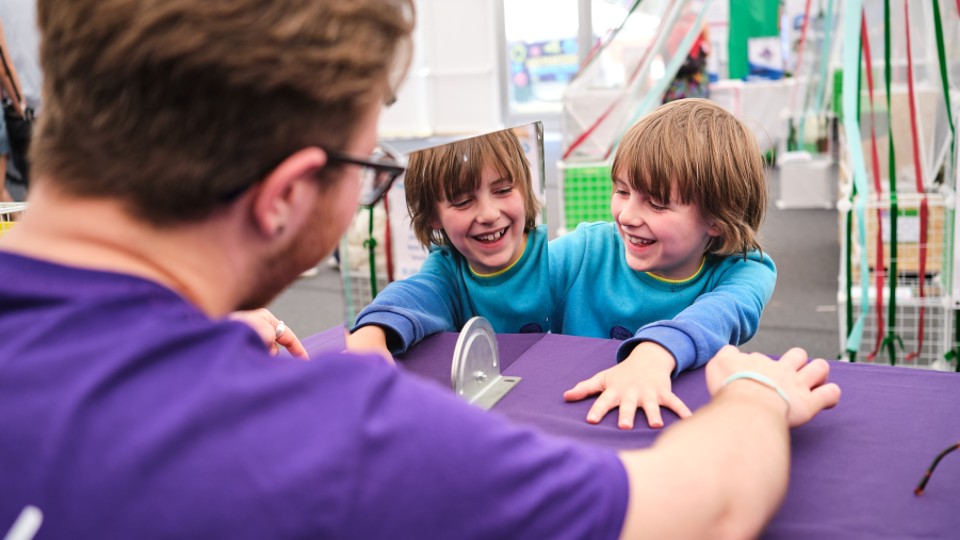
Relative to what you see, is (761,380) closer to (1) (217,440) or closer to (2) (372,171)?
(2) (372,171)

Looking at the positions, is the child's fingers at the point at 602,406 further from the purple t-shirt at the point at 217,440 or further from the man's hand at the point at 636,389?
the purple t-shirt at the point at 217,440

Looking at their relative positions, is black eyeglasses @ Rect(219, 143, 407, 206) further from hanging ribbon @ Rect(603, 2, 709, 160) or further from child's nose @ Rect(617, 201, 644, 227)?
hanging ribbon @ Rect(603, 2, 709, 160)

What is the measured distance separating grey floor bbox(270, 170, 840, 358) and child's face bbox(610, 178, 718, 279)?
4.49 feet

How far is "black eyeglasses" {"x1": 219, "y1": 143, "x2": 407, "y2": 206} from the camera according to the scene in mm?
571

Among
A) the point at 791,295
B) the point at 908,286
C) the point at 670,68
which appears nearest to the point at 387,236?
the point at 908,286

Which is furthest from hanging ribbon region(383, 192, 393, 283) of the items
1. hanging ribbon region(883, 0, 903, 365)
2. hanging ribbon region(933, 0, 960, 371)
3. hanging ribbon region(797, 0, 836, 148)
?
hanging ribbon region(797, 0, 836, 148)

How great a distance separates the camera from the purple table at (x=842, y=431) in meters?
0.74

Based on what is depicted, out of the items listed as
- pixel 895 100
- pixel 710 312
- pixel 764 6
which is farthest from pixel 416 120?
pixel 710 312

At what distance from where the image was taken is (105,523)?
18.6 inches

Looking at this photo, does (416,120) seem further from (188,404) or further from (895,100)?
(188,404)

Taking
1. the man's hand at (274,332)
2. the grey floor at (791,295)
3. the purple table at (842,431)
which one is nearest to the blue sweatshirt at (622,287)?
the purple table at (842,431)

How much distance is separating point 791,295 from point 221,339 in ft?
12.0

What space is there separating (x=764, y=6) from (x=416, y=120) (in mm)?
2904

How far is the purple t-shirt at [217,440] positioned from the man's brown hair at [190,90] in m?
0.07
